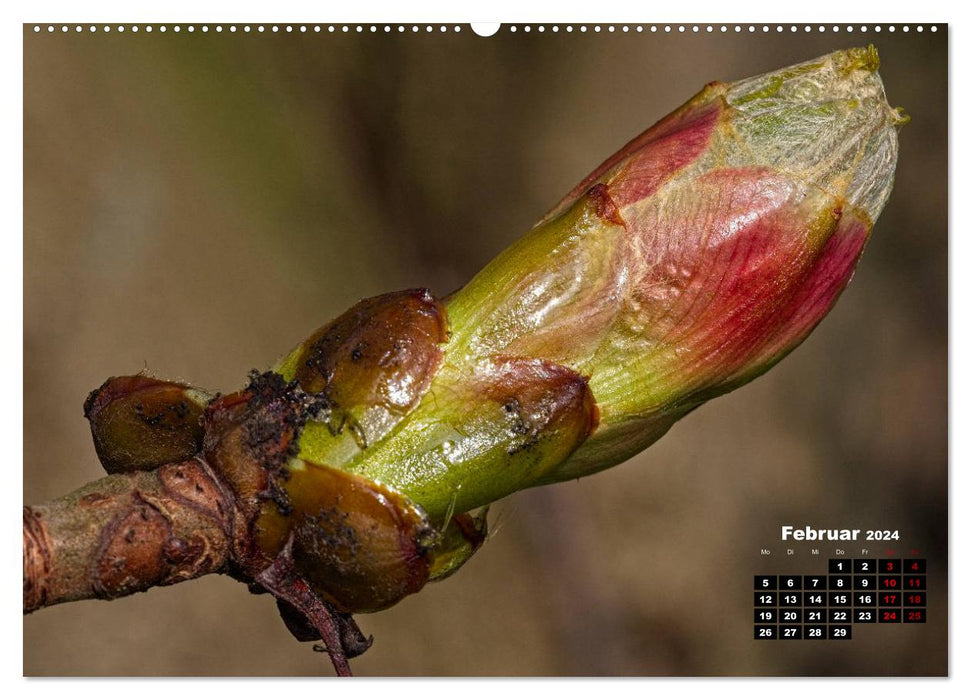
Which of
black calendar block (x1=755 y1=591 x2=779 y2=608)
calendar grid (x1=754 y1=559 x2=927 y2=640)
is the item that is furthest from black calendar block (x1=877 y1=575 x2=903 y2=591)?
black calendar block (x1=755 y1=591 x2=779 y2=608)

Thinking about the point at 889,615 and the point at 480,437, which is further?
the point at 889,615

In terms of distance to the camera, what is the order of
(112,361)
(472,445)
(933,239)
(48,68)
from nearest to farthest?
(472,445), (48,68), (112,361), (933,239)

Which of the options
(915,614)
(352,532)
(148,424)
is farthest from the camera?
(915,614)

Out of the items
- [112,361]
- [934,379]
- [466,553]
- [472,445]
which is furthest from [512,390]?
[934,379]

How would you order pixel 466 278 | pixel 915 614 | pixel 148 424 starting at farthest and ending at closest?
pixel 466 278 < pixel 915 614 < pixel 148 424

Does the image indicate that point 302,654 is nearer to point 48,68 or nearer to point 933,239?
point 48,68

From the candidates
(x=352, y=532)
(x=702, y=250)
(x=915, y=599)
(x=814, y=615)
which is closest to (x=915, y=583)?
(x=915, y=599)

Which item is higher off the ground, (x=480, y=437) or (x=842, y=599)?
(x=480, y=437)

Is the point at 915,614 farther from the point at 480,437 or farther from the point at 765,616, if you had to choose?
the point at 480,437
